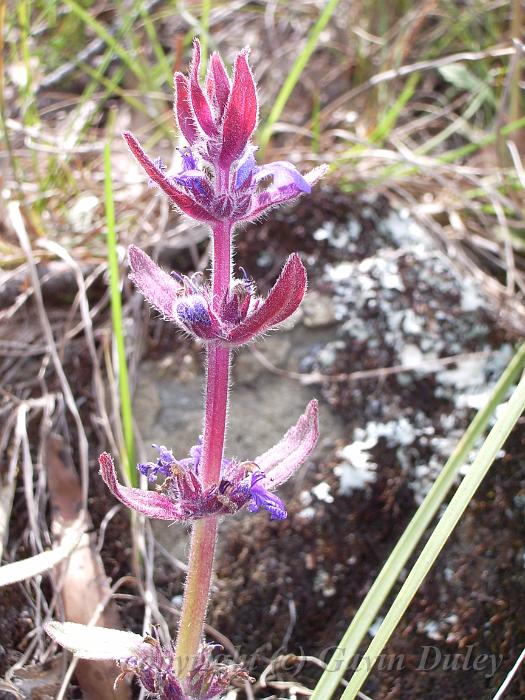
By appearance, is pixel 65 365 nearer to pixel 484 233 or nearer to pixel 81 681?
pixel 81 681

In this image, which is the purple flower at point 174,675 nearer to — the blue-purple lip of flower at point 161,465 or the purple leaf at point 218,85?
the blue-purple lip of flower at point 161,465

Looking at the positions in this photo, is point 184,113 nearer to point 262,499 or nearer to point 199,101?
point 199,101

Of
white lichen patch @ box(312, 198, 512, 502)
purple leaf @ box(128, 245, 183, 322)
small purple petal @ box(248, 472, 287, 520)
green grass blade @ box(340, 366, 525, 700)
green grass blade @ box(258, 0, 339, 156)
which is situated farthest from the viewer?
green grass blade @ box(258, 0, 339, 156)

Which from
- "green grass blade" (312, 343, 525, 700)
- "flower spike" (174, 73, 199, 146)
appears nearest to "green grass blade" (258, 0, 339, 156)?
"flower spike" (174, 73, 199, 146)

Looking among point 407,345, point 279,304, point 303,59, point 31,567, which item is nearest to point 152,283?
point 279,304

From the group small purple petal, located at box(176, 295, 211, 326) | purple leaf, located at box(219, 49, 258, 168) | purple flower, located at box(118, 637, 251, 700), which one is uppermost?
purple leaf, located at box(219, 49, 258, 168)

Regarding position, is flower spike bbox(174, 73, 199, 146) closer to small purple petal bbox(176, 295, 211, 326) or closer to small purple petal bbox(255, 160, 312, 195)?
small purple petal bbox(255, 160, 312, 195)

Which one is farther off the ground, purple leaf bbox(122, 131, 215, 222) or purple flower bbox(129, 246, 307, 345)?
purple leaf bbox(122, 131, 215, 222)

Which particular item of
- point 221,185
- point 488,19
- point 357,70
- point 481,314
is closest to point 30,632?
point 221,185
